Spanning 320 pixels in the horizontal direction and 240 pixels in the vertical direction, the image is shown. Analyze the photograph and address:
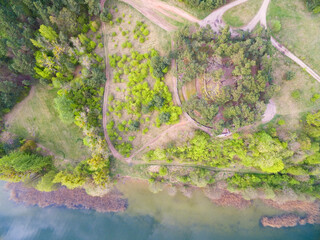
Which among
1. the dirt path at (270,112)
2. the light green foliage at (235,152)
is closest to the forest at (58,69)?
the light green foliage at (235,152)

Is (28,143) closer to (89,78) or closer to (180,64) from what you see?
(89,78)

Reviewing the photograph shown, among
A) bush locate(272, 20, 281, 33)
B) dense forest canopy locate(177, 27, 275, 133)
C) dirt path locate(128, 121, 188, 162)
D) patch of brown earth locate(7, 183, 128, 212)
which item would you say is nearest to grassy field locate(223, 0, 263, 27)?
bush locate(272, 20, 281, 33)

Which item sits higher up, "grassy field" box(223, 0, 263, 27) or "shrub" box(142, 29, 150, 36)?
"shrub" box(142, 29, 150, 36)

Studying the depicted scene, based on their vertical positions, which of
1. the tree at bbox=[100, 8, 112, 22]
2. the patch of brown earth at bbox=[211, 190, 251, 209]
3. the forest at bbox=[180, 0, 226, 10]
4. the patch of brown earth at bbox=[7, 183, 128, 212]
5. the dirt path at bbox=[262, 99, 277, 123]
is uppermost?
the tree at bbox=[100, 8, 112, 22]

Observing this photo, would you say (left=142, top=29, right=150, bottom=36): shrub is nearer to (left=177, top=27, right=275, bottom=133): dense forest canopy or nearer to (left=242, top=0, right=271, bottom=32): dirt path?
(left=177, top=27, right=275, bottom=133): dense forest canopy

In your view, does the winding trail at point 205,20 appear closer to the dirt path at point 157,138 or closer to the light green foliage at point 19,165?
the dirt path at point 157,138

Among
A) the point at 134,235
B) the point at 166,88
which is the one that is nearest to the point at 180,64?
the point at 166,88
